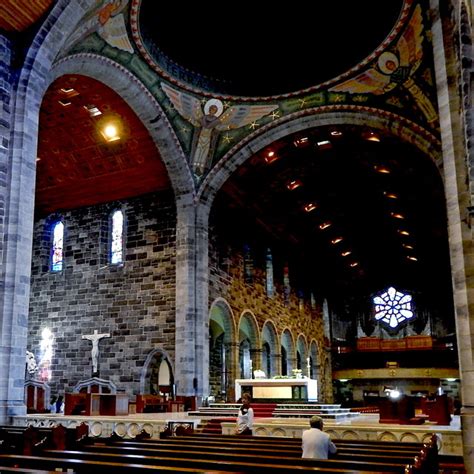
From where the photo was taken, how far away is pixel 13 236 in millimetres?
12586

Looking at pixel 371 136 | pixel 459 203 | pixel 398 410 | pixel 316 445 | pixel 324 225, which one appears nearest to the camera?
pixel 316 445

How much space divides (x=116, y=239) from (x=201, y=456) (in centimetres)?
1685

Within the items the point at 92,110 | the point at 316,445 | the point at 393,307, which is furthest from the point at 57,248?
the point at 393,307

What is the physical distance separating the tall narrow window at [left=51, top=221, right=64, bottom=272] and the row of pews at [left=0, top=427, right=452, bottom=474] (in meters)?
15.0

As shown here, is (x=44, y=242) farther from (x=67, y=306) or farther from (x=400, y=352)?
(x=400, y=352)

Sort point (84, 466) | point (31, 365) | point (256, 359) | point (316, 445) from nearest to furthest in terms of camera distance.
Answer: point (84, 466)
point (316, 445)
point (31, 365)
point (256, 359)

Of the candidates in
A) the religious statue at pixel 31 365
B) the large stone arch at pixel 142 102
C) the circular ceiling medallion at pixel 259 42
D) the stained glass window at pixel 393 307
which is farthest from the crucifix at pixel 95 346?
the stained glass window at pixel 393 307

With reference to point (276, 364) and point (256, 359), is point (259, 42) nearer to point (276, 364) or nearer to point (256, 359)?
point (256, 359)

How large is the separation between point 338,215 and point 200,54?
12.1 m

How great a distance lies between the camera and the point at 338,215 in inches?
1118

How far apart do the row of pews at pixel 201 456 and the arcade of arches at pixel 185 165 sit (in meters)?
4.68

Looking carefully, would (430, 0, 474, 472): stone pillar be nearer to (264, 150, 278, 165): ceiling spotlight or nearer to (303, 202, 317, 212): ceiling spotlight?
(264, 150, 278, 165): ceiling spotlight

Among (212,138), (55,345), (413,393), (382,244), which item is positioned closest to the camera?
(212,138)

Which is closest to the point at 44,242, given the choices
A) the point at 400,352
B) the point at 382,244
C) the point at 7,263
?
the point at 7,263
